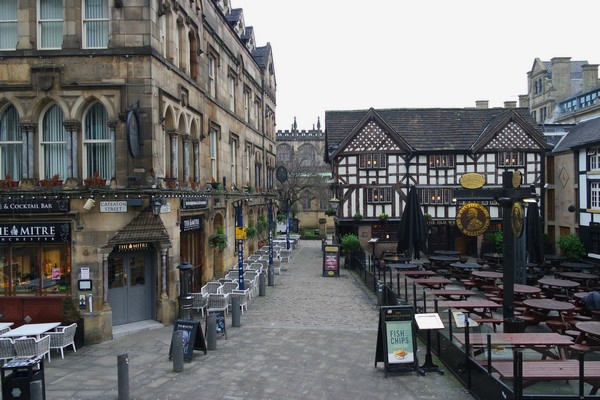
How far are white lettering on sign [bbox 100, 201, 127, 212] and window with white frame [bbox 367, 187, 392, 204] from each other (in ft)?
71.3

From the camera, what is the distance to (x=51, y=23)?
14445mm

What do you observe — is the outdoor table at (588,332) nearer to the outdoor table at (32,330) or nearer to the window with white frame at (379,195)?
the outdoor table at (32,330)

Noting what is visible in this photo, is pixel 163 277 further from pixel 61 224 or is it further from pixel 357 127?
pixel 357 127

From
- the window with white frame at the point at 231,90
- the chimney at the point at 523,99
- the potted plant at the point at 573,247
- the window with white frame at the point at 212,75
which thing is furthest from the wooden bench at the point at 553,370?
the chimney at the point at 523,99

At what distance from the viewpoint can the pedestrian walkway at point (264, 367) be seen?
392 inches

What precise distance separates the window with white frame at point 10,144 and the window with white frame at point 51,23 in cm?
224

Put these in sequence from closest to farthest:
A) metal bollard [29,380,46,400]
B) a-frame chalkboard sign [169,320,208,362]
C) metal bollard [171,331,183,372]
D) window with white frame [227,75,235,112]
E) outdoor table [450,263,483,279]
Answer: metal bollard [29,380,46,400]
metal bollard [171,331,183,372]
a-frame chalkboard sign [169,320,208,362]
outdoor table [450,263,483,279]
window with white frame [227,75,235,112]

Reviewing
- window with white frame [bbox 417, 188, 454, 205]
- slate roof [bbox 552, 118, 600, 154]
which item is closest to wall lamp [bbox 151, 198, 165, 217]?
window with white frame [bbox 417, 188, 454, 205]

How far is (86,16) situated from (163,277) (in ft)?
26.6

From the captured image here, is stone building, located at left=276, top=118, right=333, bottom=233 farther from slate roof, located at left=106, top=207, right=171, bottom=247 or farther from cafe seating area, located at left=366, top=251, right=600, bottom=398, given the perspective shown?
slate roof, located at left=106, top=207, right=171, bottom=247

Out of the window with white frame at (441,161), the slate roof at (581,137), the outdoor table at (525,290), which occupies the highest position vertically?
the slate roof at (581,137)

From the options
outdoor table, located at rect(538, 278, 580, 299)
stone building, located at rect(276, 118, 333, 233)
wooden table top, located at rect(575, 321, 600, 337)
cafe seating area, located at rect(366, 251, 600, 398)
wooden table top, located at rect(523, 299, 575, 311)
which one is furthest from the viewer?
stone building, located at rect(276, 118, 333, 233)

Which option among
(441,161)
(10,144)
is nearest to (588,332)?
(10,144)

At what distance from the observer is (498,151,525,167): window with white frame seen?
33125 millimetres
